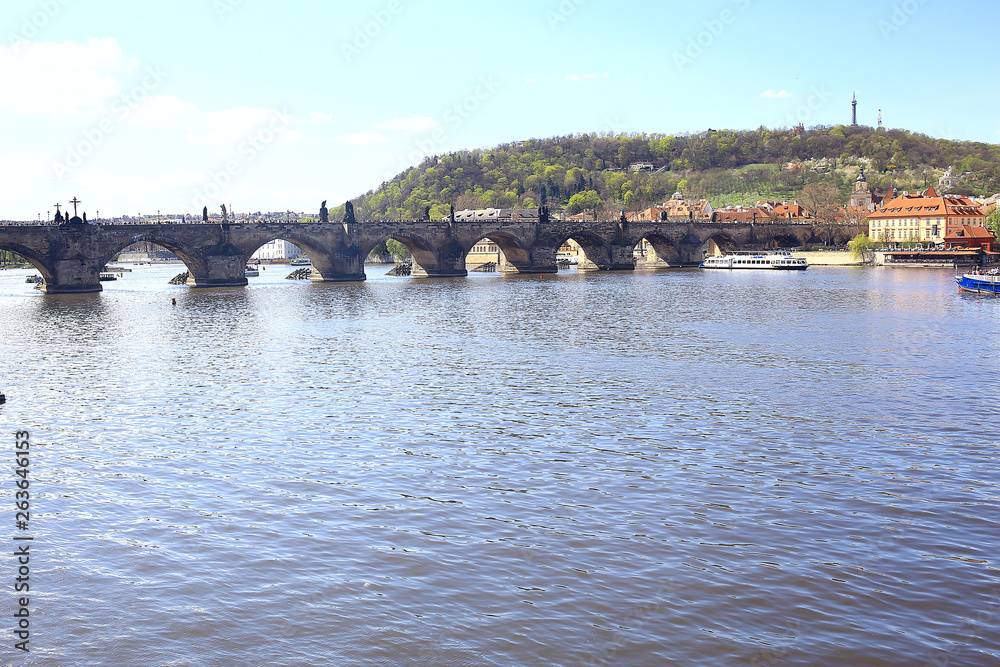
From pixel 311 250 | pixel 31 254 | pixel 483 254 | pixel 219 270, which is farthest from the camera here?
pixel 483 254

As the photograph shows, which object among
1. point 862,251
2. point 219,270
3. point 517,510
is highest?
point 219,270

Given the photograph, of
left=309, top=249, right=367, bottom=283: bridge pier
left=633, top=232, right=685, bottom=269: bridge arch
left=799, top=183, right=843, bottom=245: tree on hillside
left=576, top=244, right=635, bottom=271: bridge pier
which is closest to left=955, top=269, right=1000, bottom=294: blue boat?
left=576, top=244, right=635, bottom=271: bridge pier

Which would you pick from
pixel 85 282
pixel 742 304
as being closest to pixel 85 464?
pixel 742 304

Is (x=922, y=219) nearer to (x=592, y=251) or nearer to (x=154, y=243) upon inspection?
(x=592, y=251)

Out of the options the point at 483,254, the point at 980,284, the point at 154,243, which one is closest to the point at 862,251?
the point at 980,284

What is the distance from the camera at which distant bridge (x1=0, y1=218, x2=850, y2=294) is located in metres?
83.6

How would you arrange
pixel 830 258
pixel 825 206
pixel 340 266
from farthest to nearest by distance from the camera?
pixel 825 206 < pixel 830 258 < pixel 340 266

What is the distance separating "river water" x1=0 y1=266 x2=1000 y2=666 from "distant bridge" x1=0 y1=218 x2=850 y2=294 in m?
56.7

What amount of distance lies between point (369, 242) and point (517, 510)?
91687mm

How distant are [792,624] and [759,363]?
2127 cm

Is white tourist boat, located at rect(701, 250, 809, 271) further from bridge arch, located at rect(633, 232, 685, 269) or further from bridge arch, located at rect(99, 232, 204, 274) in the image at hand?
bridge arch, located at rect(99, 232, 204, 274)

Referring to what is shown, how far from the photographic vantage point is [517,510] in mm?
13789

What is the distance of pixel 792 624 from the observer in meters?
9.63

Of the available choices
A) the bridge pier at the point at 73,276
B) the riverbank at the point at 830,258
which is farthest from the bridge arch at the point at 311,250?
the riverbank at the point at 830,258
